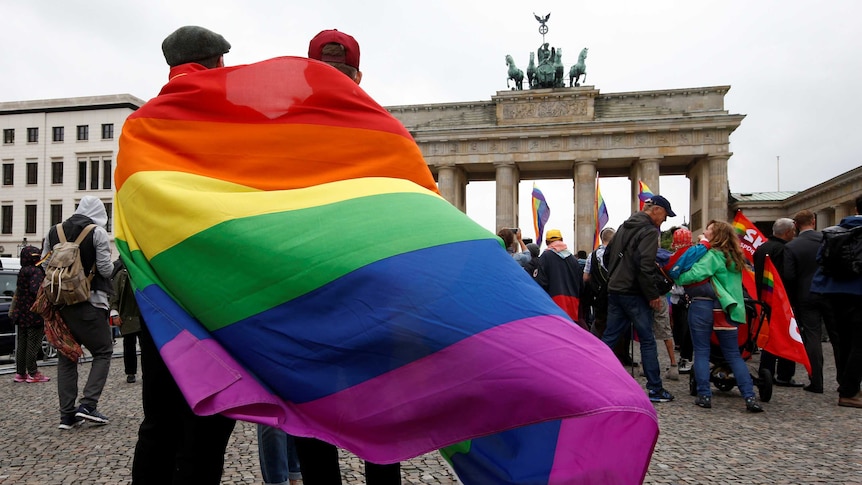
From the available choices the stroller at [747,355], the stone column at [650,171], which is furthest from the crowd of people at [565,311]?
the stone column at [650,171]

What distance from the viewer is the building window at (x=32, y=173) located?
50.4 metres

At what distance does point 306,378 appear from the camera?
1.80m

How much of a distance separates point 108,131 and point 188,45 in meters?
51.6

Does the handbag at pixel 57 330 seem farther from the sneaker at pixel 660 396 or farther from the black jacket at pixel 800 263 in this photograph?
the black jacket at pixel 800 263

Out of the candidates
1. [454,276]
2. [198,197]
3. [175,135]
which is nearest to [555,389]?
[454,276]

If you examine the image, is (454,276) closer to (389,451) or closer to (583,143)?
(389,451)

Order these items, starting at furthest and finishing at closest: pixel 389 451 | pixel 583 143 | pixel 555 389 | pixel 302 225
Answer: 1. pixel 583 143
2. pixel 302 225
3. pixel 389 451
4. pixel 555 389

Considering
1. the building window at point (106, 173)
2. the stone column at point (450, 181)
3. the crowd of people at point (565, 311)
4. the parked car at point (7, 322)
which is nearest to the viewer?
the crowd of people at point (565, 311)

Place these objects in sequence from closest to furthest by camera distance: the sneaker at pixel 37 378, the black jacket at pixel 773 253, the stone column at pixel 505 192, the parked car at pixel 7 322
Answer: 1. the black jacket at pixel 773 253
2. the sneaker at pixel 37 378
3. the parked car at pixel 7 322
4. the stone column at pixel 505 192

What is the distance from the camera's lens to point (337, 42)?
2459 millimetres

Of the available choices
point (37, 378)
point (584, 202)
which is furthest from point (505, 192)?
point (37, 378)

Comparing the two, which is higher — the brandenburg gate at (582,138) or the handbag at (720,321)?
the brandenburg gate at (582,138)

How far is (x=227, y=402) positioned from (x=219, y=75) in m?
1.06

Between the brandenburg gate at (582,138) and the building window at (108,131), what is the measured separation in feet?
67.0
